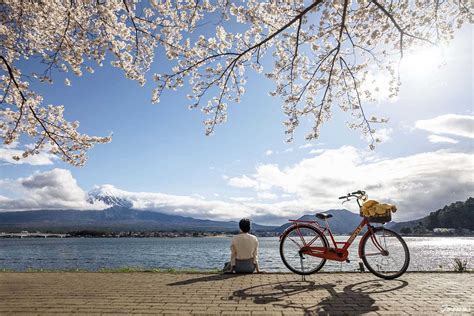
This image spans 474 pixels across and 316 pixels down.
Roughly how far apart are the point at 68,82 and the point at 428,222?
20748 cm

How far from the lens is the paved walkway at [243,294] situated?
15.7 ft

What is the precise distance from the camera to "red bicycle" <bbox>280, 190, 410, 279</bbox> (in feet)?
23.6

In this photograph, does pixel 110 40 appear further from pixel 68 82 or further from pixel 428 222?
pixel 428 222

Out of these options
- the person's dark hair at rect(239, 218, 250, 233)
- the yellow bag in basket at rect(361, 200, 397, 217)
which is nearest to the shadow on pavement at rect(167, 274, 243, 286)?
the person's dark hair at rect(239, 218, 250, 233)

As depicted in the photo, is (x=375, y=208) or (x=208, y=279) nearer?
(x=375, y=208)

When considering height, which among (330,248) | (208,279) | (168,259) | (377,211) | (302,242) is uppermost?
(377,211)

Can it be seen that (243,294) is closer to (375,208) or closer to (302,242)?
(302,242)

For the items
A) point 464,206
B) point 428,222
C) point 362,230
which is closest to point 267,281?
point 362,230

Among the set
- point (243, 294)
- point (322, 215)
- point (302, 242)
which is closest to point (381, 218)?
point (322, 215)

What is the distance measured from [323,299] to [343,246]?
242 cm

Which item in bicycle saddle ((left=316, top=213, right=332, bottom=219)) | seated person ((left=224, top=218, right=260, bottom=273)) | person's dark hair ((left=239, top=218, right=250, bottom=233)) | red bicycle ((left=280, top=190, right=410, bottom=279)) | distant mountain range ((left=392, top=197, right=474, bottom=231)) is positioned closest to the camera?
red bicycle ((left=280, top=190, right=410, bottom=279))

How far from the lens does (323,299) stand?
5348 mm

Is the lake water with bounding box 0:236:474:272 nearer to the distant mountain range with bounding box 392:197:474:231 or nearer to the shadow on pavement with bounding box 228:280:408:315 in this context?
the shadow on pavement with bounding box 228:280:408:315

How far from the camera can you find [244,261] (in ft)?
27.5
